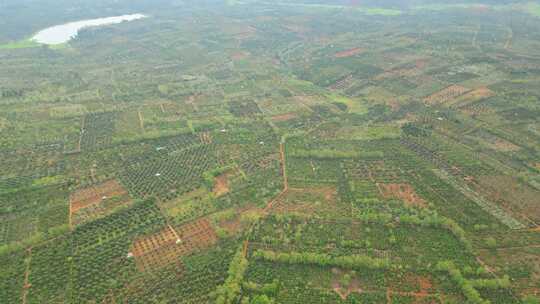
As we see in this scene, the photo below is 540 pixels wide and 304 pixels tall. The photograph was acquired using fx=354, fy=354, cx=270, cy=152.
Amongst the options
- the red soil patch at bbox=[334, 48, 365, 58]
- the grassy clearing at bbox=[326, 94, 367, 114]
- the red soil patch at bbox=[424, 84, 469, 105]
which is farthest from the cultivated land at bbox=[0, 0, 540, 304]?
the red soil patch at bbox=[334, 48, 365, 58]

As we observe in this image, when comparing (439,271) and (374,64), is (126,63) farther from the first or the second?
(439,271)

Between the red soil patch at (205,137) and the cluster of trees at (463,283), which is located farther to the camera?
the red soil patch at (205,137)

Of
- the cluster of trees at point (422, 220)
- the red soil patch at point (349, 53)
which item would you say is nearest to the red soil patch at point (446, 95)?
the red soil patch at point (349, 53)

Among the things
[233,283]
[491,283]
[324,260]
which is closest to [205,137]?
[233,283]

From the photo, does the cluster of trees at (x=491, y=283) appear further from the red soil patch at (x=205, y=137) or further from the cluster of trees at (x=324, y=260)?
the red soil patch at (x=205, y=137)

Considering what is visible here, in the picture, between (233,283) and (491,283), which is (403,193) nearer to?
(491,283)

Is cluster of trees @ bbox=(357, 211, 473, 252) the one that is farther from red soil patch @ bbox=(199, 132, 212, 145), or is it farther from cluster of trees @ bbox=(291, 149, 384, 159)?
red soil patch @ bbox=(199, 132, 212, 145)

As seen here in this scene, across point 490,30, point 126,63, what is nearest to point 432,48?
point 490,30
